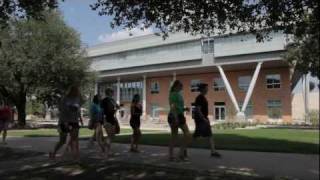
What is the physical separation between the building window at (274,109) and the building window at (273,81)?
1792 mm

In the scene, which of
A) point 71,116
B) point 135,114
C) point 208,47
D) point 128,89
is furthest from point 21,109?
point 128,89

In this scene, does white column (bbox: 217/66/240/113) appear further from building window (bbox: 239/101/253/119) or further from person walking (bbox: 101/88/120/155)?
person walking (bbox: 101/88/120/155)

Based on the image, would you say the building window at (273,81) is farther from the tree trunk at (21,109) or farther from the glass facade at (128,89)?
the tree trunk at (21,109)

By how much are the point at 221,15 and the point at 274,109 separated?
58.2 metres

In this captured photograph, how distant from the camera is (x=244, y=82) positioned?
238ft

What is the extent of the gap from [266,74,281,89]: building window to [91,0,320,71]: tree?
2247 inches

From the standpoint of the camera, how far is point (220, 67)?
70688 mm

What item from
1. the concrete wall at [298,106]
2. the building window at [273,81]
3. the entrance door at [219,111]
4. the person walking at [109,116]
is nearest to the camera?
the person walking at [109,116]

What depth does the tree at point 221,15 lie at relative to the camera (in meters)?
11.6

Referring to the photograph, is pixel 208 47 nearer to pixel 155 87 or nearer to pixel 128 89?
pixel 155 87

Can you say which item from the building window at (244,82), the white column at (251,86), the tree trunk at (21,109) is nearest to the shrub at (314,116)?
the white column at (251,86)

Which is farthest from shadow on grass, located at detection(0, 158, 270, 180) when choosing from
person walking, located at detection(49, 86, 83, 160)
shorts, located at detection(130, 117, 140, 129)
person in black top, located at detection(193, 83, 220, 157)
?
shorts, located at detection(130, 117, 140, 129)

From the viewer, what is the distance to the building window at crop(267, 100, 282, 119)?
68.1m

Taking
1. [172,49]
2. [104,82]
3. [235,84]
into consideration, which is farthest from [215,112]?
[104,82]
